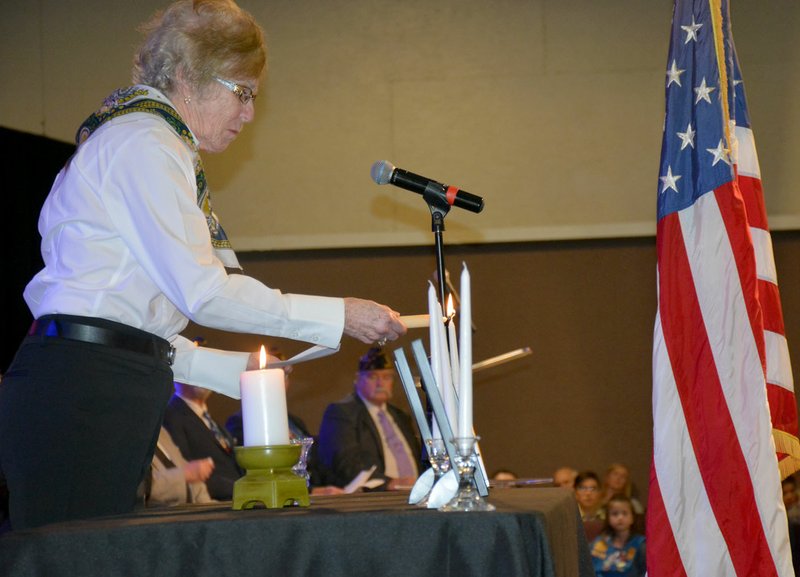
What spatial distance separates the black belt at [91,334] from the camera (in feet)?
4.98

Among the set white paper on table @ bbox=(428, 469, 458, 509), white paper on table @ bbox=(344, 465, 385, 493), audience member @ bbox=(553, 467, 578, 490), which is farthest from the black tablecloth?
audience member @ bbox=(553, 467, 578, 490)

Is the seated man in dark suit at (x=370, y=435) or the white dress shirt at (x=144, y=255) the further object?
the seated man in dark suit at (x=370, y=435)

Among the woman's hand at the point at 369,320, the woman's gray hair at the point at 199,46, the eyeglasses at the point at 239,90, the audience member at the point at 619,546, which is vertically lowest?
the audience member at the point at 619,546

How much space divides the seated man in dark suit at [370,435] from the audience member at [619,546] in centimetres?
97

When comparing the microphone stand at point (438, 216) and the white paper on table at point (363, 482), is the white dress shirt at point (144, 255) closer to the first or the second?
the microphone stand at point (438, 216)

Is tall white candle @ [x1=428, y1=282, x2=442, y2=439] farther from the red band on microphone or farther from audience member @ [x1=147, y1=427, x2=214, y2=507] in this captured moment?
audience member @ [x1=147, y1=427, x2=214, y2=507]

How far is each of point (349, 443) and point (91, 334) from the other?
3.57 metres

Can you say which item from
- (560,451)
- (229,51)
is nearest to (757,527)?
(229,51)

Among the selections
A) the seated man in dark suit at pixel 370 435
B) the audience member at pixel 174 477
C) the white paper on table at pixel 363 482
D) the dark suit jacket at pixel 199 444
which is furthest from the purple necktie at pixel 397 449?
the audience member at pixel 174 477

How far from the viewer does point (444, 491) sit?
129 cm

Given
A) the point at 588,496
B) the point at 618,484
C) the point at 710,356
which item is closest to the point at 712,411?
the point at 710,356

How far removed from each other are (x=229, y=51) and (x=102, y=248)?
429 millimetres

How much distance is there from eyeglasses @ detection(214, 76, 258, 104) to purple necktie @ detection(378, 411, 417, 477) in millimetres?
3512

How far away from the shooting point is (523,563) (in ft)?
3.69
